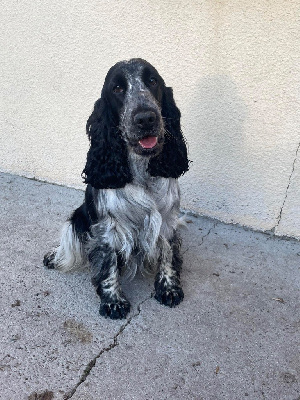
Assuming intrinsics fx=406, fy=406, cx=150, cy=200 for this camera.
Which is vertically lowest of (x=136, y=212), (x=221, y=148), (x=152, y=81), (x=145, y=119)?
(x=136, y=212)

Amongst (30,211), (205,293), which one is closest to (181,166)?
(205,293)

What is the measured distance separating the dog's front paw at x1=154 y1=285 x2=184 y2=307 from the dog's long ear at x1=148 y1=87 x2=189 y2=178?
0.72 meters

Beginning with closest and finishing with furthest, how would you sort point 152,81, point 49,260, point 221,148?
1. point 152,81
2. point 49,260
3. point 221,148

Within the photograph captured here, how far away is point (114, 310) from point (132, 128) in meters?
1.09

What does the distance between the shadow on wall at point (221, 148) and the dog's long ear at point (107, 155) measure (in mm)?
1179

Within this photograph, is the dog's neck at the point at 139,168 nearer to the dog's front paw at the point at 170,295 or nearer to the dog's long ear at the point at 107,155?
the dog's long ear at the point at 107,155

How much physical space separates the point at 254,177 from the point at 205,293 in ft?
3.79

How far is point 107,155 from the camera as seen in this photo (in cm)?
246

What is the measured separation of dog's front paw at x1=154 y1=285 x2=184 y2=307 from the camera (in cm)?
256

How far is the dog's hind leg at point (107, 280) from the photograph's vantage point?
2.49 m

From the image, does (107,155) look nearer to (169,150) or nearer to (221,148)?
(169,150)

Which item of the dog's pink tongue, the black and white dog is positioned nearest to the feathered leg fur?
the black and white dog

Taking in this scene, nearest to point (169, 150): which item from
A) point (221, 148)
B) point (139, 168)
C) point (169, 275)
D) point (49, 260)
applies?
point (139, 168)

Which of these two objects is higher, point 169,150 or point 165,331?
point 169,150
